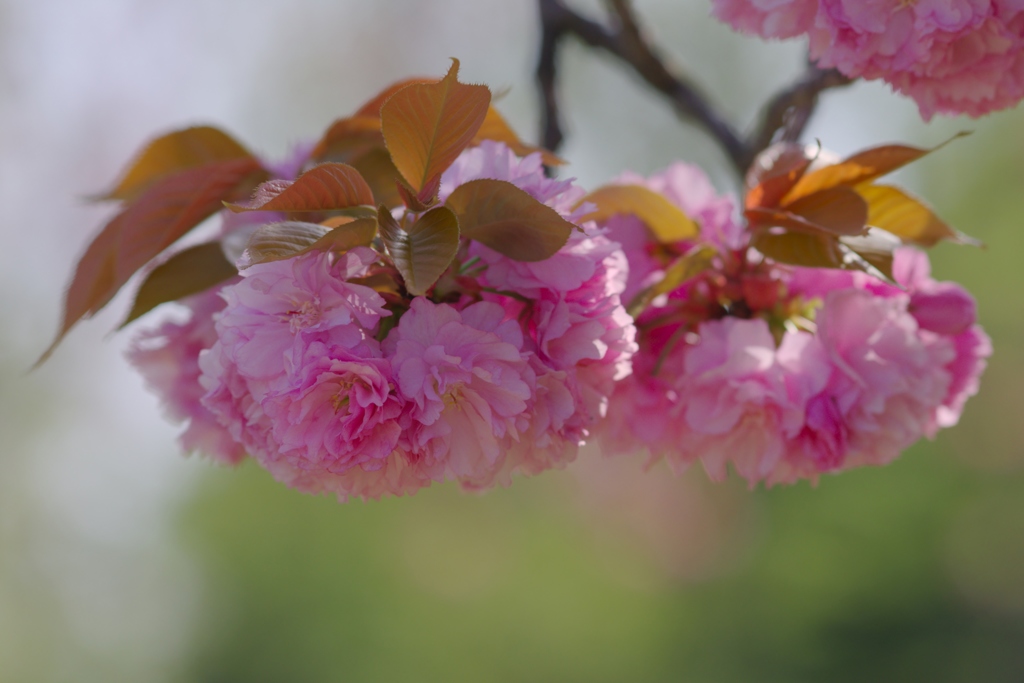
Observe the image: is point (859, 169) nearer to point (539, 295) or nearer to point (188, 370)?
point (539, 295)

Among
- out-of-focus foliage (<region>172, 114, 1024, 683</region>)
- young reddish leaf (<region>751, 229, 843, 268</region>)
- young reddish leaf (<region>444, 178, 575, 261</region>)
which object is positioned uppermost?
young reddish leaf (<region>444, 178, 575, 261</region>)

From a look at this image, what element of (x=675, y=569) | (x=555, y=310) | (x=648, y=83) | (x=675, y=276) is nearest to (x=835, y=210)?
(x=675, y=276)

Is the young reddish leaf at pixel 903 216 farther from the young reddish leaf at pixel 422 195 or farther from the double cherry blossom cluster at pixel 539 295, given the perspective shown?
the young reddish leaf at pixel 422 195

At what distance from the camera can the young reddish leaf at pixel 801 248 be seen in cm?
83

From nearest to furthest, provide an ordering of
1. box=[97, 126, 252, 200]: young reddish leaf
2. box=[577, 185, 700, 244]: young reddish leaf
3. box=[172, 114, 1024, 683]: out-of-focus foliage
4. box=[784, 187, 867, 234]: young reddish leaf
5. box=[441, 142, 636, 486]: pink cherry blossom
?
box=[441, 142, 636, 486]: pink cherry blossom < box=[784, 187, 867, 234]: young reddish leaf < box=[577, 185, 700, 244]: young reddish leaf < box=[97, 126, 252, 200]: young reddish leaf < box=[172, 114, 1024, 683]: out-of-focus foliage

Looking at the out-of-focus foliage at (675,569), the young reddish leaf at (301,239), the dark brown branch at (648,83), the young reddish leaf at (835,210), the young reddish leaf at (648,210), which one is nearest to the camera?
the young reddish leaf at (301,239)

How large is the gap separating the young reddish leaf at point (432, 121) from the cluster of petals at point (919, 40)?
30cm

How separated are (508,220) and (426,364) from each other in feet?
0.41

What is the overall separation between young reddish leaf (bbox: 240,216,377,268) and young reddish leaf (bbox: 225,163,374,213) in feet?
0.05

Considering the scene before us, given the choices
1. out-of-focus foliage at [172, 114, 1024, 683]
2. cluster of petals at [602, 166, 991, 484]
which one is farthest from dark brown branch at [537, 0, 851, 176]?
out-of-focus foliage at [172, 114, 1024, 683]

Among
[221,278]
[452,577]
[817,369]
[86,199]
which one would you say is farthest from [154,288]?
[452,577]

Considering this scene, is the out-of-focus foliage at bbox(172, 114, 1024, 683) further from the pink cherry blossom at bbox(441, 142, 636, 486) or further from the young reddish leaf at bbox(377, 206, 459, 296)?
the young reddish leaf at bbox(377, 206, 459, 296)

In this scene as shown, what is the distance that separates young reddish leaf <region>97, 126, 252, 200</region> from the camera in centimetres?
108

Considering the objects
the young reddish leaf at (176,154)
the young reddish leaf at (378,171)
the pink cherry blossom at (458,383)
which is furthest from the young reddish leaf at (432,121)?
the young reddish leaf at (176,154)
